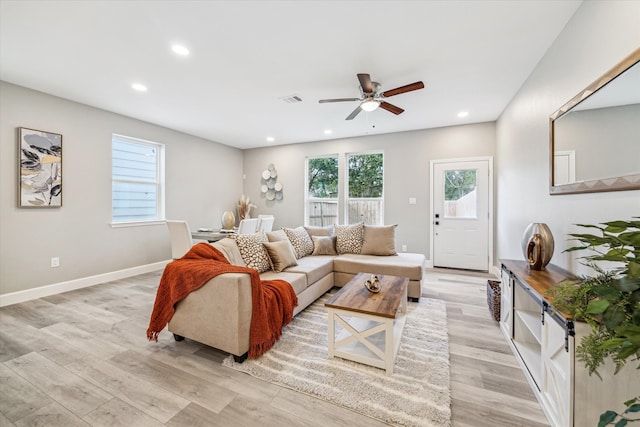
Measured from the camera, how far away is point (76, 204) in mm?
3688

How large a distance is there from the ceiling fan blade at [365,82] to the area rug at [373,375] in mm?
2413

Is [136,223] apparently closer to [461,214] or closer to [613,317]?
[613,317]

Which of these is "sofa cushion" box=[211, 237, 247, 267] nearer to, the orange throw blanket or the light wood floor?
the orange throw blanket

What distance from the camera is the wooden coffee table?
1.85 m

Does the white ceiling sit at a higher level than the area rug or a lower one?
higher

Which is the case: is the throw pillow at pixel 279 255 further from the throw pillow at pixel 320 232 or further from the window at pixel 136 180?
the window at pixel 136 180

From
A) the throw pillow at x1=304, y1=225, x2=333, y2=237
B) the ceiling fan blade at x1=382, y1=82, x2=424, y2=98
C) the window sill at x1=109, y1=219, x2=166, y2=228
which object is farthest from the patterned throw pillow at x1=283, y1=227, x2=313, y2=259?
the window sill at x1=109, y1=219, x2=166, y2=228

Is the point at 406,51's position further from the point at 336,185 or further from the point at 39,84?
the point at 39,84

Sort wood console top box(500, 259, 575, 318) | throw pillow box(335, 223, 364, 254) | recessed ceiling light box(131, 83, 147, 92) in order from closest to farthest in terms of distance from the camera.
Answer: wood console top box(500, 259, 575, 318)
recessed ceiling light box(131, 83, 147, 92)
throw pillow box(335, 223, 364, 254)

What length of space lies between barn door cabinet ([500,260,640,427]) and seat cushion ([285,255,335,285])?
1879mm

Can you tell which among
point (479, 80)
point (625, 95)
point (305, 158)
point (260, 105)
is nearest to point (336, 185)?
point (305, 158)

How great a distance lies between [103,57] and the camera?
2.59 metres

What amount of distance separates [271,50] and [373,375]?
287 centimetres

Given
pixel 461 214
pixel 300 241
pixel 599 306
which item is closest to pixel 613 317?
pixel 599 306
